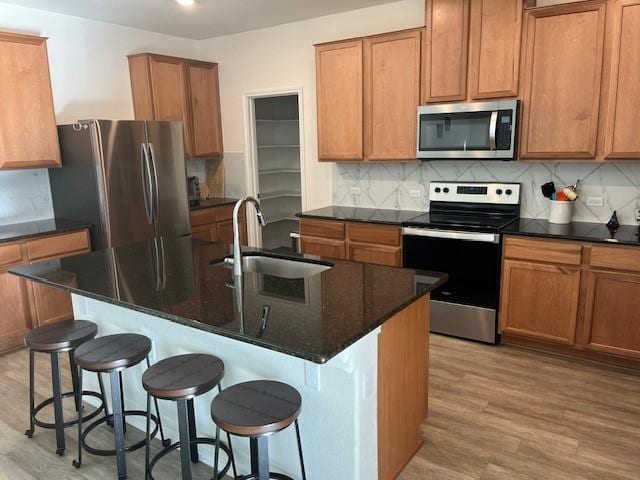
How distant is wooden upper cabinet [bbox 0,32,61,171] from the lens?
12.0ft

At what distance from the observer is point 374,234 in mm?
3996

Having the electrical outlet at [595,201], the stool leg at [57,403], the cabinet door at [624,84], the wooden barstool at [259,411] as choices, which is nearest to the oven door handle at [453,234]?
the electrical outlet at [595,201]

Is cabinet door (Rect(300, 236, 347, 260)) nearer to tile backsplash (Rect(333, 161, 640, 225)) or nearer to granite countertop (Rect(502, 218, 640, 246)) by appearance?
tile backsplash (Rect(333, 161, 640, 225))

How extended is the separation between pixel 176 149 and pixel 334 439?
3433mm

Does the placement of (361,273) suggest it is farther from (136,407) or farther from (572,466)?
(136,407)

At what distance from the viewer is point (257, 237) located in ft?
18.2

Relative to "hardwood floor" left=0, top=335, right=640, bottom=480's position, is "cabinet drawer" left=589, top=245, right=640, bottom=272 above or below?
above

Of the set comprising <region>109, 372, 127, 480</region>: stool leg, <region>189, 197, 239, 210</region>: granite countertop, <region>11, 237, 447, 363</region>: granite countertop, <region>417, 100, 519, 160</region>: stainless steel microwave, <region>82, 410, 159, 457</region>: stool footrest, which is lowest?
<region>82, 410, 159, 457</region>: stool footrest

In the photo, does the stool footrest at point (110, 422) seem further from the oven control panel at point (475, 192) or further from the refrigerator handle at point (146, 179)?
the oven control panel at point (475, 192)

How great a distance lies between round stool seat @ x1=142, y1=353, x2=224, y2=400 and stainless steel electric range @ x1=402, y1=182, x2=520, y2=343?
2.15m

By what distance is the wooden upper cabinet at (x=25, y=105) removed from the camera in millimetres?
3646

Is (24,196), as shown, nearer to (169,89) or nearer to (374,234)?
(169,89)

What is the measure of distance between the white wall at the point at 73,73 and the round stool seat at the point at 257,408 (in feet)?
11.1

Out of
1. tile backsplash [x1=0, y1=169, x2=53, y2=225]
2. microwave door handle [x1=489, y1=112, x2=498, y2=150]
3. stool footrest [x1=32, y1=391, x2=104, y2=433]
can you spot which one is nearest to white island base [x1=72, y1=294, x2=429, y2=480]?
stool footrest [x1=32, y1=391, x2=104, y2=433]
